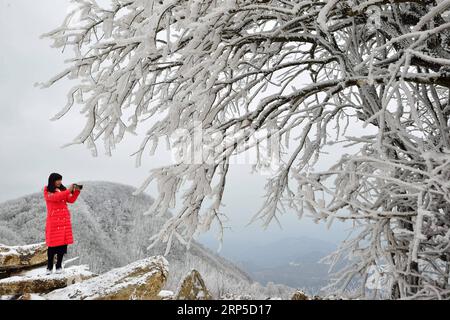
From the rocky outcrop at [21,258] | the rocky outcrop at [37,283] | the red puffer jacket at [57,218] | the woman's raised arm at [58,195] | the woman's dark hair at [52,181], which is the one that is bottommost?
the rocky outcrop at [37,283]

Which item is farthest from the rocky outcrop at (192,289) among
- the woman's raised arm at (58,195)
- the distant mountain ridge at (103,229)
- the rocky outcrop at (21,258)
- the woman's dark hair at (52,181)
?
the distant mountain ridge at (103,229)

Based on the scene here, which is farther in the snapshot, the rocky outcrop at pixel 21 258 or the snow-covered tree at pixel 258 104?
the rocky outcrop at pixel 21 258

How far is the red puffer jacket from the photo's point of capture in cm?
537

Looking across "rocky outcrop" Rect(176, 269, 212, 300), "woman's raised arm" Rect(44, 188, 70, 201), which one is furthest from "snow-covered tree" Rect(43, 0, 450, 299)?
"woman's raised arm" Rect(44, 188, 70, 201)

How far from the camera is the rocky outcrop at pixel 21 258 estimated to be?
6102 mm

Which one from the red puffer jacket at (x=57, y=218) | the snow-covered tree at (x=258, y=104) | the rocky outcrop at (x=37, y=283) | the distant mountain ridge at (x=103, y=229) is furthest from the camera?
the distant mountain ridge at (x=103, y=229)

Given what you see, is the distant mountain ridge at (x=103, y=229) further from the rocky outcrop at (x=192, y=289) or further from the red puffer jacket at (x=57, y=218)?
the rocky outcrop at (x=192, y=289)

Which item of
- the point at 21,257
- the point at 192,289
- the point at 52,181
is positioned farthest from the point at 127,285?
the point at 21,257

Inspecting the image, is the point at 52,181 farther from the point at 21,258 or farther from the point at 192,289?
the point at 192,289

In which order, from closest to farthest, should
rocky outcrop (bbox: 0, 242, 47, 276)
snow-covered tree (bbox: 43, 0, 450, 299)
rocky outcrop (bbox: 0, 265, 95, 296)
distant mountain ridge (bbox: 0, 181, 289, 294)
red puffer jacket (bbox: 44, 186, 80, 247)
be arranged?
snow-covered tree (bbox: 43, 0, 450, 299), rocky outcrop (bbox: 0, 265, 95, 296), red puffer jacket (bbox: 44, 186, 80, 247), rocky outcrop (bbox: 0, 242, 47, 276), distant mountain ridge (bbox: 0, 181, 289, 294)

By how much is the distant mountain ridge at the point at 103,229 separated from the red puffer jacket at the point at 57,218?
6.43 m

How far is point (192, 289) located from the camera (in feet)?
13.4

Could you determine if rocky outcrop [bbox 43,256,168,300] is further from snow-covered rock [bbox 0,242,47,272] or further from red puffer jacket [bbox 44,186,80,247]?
snow-covered rock [bbox 0,242,47,272]

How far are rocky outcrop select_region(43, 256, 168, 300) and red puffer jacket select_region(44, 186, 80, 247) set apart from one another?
1.00 m
